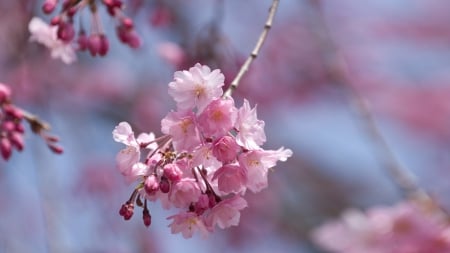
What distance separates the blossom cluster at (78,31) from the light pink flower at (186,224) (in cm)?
74

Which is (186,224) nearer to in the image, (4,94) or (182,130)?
(182,130)

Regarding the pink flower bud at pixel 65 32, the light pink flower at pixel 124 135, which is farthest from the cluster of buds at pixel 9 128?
the light pink flower at pixel 124 135

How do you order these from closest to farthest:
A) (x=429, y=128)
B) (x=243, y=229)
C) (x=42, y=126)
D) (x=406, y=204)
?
(x=42, y=126) < (x=406, y=204) < (x=243, y=229) < (x=429, y=128)

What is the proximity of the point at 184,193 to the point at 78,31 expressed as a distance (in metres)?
0.89

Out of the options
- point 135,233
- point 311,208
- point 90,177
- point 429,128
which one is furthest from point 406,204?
point 429,128

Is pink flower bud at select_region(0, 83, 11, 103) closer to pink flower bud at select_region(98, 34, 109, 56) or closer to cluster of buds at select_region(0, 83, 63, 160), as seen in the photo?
cluster of buds at select_region(0, 83, 63, 160)

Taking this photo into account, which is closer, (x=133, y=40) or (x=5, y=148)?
(x=5, y=148)

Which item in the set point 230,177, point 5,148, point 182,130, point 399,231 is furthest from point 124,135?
point 399,231

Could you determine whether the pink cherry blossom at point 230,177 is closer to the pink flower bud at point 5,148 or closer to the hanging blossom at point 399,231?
the pink flower bud at point 5,148

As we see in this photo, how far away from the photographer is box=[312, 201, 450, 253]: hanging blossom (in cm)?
286

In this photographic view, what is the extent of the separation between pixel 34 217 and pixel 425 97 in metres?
4.45

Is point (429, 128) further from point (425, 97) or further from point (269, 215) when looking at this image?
point (269, 215)

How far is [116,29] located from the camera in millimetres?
2219

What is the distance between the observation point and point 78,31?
86.2 inches
